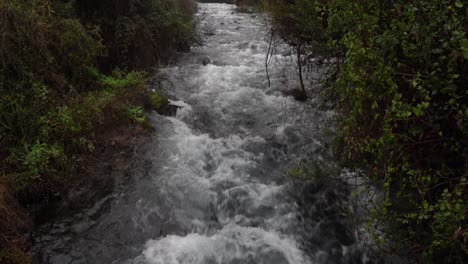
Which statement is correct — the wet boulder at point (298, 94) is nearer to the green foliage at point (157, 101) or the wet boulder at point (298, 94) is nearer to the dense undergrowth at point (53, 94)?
the green foliage at point (157, 101)

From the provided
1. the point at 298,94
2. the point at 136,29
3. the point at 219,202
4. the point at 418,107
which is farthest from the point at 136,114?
the point at 418,107

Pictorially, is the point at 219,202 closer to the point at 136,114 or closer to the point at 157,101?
the point at 136,114

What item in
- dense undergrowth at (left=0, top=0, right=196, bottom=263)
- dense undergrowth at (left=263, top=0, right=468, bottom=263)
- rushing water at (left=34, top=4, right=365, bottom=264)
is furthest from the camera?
dense undergrowth at (left=0, top=0, right=196, bottom=263)

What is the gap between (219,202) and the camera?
5.84m

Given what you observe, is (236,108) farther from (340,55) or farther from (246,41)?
(246,41)

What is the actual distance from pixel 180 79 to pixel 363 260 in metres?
7.54

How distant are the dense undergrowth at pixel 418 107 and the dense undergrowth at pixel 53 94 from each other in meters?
4.41

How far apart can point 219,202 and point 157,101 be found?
370 cm

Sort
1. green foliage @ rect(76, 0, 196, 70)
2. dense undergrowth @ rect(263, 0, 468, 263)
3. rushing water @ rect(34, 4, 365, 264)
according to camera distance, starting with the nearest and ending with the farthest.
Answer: dense undergrowth @ rect(263, 0, 468, 263) → rushing water @ rect(34, 4, 365, 264) → green foliage @ rect(76, 0, 196, 70)

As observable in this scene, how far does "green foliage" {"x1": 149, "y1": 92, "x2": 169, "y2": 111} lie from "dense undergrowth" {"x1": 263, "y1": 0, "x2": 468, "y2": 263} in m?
5.30

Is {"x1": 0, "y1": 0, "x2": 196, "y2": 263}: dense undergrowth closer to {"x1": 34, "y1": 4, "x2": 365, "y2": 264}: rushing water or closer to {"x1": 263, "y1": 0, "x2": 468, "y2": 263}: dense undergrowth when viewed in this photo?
{"x1": 34, "y1": 4, "x2": 365, "y2": 264}: rushing water

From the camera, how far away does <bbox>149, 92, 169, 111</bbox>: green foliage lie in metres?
8.48

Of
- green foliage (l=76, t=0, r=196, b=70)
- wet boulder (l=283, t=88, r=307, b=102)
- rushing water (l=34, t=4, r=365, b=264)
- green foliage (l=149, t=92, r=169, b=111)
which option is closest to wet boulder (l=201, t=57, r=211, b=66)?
green foliage (l=76, t=0, r=196, b=70)

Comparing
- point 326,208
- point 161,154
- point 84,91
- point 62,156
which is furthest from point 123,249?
point 84,91
